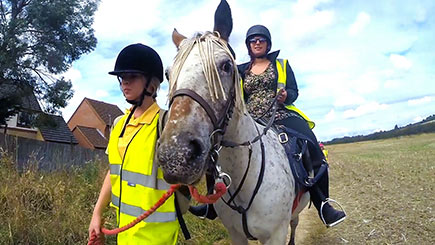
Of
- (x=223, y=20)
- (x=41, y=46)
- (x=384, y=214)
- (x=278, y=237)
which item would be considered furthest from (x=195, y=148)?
(x=41, y=46)

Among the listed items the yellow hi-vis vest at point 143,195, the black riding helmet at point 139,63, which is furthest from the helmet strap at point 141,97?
the yellow hi-vis vest at point 143,195

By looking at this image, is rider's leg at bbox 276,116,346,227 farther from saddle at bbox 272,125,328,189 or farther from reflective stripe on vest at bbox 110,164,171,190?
reflective stripe on vest at bbox 110,164,171,190

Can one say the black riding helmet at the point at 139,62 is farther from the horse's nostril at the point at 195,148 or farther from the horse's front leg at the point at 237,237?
the horse's front leg at the point at 237,237

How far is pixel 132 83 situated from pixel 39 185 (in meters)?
3.39

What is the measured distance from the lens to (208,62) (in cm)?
216

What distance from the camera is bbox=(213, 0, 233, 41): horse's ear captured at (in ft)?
8.46

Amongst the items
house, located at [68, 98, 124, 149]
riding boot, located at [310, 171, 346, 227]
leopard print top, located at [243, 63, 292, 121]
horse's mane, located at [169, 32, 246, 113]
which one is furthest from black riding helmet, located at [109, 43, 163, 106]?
house, located at [68, 98, 124, 149]

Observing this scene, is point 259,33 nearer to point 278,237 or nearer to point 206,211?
point 206,211

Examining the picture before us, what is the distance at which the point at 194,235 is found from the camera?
545 centimetres

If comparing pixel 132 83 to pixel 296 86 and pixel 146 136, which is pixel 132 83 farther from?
pixel 296 86

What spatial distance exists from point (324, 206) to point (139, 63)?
2.76 m

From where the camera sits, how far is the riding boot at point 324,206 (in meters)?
3.91

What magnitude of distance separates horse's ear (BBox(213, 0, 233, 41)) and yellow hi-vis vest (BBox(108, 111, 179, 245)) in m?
0.90

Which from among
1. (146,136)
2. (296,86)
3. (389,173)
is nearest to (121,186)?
(146,136)
